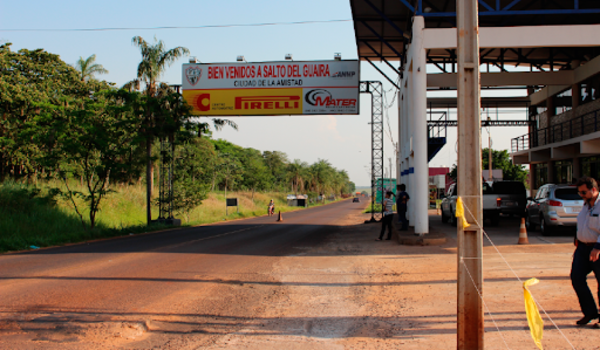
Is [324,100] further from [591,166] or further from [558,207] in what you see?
[591,166]

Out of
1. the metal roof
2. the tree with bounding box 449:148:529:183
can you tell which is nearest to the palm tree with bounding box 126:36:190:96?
the metal roof

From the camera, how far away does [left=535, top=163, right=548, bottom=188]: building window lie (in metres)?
33.0

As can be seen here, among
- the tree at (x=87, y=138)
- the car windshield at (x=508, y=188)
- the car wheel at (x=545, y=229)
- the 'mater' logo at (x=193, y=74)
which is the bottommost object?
the car wheel at (x=545, y=229)

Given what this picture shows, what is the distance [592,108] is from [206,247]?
2057 centimetres

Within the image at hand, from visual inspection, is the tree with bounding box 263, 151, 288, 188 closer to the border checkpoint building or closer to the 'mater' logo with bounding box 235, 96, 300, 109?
the border checkpoint building

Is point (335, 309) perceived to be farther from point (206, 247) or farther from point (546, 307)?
point (206, 247)

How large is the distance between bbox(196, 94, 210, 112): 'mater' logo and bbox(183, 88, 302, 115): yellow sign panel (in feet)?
1.24

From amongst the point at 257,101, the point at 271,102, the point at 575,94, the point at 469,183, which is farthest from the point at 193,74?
the point at 469,183

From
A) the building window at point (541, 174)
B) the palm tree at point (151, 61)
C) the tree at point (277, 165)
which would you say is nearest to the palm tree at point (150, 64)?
the palm tree at point (151, 61)

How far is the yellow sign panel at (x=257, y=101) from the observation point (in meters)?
23.6

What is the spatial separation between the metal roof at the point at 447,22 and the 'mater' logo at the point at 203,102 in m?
8.48

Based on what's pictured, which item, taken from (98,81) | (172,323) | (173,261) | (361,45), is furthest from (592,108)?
(98,81)

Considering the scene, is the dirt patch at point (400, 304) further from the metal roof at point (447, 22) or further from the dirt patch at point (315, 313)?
the metal roof at point (447, 22)

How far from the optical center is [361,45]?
1051 inches
